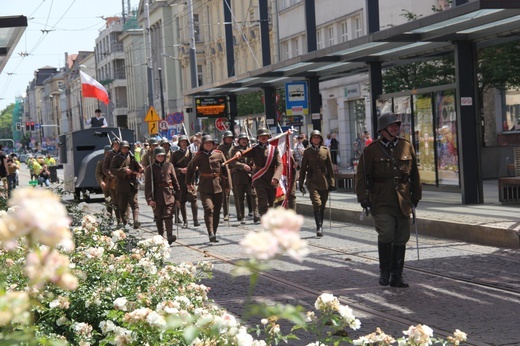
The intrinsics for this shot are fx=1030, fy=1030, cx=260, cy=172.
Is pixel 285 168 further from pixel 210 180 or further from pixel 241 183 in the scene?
pixel 241 183

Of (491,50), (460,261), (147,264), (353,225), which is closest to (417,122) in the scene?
(353,225)

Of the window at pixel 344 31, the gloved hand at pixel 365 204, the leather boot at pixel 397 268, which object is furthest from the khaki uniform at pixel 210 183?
the window at pixel 344 31

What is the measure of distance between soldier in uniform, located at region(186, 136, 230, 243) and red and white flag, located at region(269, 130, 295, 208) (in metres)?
1.05

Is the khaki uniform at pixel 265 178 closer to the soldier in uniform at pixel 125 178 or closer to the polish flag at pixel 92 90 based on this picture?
the soldier in uniform at pixel 125 178

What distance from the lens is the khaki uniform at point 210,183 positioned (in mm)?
16859

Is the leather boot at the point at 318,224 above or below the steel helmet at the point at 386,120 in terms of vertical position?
below

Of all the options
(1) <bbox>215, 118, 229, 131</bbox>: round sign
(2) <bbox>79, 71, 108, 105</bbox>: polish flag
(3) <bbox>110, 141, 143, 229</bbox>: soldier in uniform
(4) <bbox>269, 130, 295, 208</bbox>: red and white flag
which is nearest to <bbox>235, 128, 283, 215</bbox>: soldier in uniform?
(4) <bbox>269, 130, 295, 208</bbox>: red and white flag

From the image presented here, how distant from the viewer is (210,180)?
17219mm

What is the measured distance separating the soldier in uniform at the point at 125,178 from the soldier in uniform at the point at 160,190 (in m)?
4.59

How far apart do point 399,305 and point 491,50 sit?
20.0m

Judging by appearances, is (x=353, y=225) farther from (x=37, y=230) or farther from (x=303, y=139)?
(x=37, y=230)

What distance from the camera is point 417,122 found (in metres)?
21.9

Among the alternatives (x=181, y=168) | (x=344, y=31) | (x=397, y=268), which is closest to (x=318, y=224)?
(x=181, y=168)

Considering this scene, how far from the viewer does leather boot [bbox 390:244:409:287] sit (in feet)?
34.0
